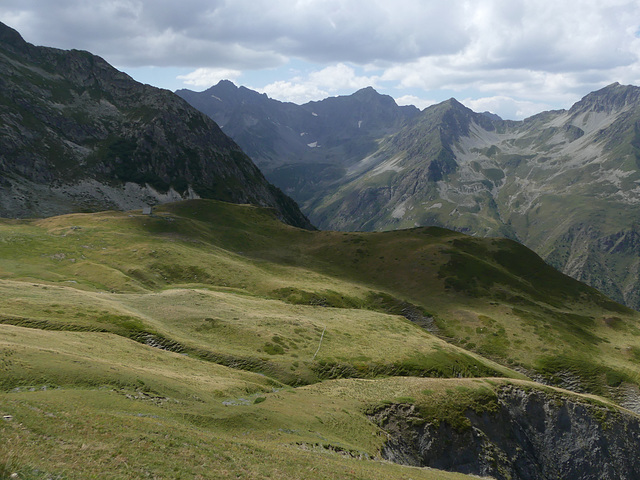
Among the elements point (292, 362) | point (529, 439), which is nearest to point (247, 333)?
point (292, 362)

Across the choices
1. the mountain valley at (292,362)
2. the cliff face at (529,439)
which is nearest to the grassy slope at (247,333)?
the mountain valley at (292,362)

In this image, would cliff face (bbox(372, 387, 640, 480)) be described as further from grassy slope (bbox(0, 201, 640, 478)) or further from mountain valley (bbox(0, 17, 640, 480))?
grassy slope (bbox(0, 201, 640, 478))

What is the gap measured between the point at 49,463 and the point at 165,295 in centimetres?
5897

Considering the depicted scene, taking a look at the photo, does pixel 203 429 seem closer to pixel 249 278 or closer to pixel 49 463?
pixel 49 463

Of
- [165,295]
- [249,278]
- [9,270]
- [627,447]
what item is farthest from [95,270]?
[627,447]

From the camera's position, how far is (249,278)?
4131 inches

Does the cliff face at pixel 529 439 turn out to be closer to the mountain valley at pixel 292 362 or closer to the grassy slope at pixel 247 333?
the mountain valley at pixel 292 362

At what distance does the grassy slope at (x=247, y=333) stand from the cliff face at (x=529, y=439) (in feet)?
16.8

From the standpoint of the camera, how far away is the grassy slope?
23.7 metres

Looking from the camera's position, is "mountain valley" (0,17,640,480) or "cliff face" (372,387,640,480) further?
"cliff face" (372,387,640,480)

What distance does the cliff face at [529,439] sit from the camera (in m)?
46.1

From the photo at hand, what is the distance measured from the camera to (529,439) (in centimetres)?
5775

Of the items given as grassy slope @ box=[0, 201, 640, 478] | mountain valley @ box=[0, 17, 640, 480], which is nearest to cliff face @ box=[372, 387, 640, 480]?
mountain valley @ box=[0, 17, 640, 480]

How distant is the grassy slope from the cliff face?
5107 millimetres
